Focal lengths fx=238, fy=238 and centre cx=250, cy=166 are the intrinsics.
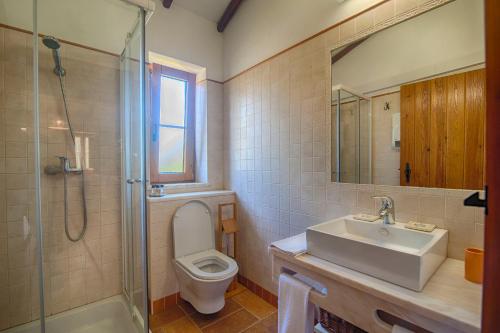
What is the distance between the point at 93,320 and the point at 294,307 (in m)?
1.61

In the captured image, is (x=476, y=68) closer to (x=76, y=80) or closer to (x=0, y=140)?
(x=76, y=80)

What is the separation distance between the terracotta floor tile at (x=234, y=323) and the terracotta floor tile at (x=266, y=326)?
5 centimetres

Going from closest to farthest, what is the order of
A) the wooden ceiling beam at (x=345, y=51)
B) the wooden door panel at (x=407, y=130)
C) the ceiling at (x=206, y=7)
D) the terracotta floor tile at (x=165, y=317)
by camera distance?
the wooden door panel at (x=407, y=130)
the wooden ceiling beam at (x=345, y=51)
the terracotta floor tile at (x=165, y=317)
the ceiling at (x=206, y=7)

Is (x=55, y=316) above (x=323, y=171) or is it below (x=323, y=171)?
below

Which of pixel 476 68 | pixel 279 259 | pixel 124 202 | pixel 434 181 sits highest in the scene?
pixel 476 68

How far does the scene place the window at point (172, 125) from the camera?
91.5 inches

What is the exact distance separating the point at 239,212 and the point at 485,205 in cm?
205

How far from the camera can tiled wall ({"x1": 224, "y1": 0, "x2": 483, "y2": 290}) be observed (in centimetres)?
120

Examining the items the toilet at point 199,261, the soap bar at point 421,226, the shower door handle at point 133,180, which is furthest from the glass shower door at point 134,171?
the soap bar at point 421,226

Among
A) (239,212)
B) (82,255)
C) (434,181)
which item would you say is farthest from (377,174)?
(82,255)

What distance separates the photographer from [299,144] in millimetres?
1783

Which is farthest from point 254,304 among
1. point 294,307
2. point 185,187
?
point 185,187

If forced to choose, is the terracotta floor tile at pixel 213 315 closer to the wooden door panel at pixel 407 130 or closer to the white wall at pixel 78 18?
the wooden door panel at pixel 407 130

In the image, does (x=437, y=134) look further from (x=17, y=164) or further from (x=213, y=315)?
(x=17, y=164)
